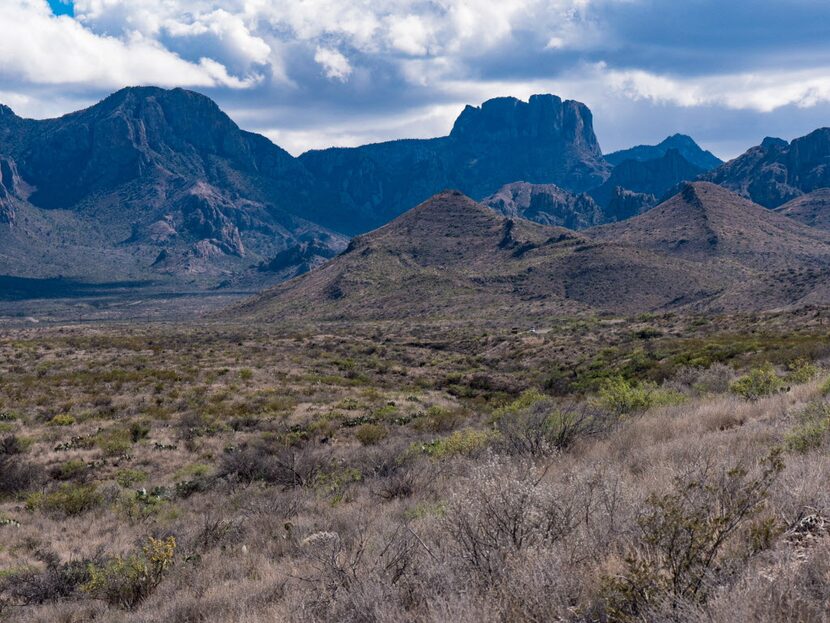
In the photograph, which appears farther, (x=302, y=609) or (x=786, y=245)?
(x=786, y=245)

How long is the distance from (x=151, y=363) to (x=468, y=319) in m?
54.7

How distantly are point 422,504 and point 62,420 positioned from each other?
17458mm

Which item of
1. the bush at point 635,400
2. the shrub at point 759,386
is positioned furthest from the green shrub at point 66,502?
the shrub at point 759,386

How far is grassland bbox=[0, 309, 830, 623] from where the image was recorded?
13.3 ft

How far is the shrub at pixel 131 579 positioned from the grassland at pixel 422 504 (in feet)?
0.09

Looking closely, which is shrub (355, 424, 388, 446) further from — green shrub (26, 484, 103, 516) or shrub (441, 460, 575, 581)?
shrub (441, 460, 575, 581)

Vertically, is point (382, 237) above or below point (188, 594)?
above

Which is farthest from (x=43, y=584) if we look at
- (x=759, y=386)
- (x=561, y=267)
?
(x=561, y=267)

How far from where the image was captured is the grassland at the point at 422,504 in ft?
13.3

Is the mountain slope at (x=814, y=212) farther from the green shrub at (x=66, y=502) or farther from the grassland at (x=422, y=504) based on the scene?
the green shrub at (x=66, y=502)

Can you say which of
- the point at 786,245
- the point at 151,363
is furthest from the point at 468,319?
the point at 786,245

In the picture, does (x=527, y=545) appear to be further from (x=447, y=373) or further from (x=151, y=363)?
(x=151, y=363)

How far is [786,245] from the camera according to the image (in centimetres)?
→ 13325

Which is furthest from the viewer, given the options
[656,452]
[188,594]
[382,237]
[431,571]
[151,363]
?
[382,237]
